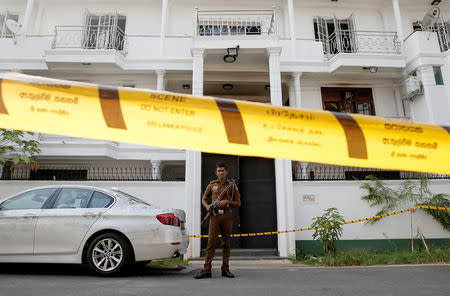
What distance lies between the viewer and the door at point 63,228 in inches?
192

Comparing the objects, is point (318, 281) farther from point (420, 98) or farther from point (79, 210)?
point (420, 98)

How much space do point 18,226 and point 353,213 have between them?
7.68 meters

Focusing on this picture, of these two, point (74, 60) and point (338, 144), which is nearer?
point (338, 144)

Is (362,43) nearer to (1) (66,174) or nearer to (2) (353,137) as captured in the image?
(2) (353,137)

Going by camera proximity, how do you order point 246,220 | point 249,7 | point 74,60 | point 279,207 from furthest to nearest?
point 249,7 < point 74,60 < point 246,220 < point 279,207

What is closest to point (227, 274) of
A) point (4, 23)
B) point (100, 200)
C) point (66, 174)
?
point (100, 200)

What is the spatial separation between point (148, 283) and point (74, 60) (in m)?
8.84

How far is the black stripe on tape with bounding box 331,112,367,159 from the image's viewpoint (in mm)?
2228

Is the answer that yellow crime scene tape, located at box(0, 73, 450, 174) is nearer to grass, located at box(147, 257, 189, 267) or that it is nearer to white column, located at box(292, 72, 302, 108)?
grass, located at box(147, 257, 189, 267)

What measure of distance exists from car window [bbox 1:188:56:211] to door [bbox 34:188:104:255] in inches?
10.4

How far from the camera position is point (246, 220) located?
845cm

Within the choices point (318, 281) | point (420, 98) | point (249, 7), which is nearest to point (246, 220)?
A: point (318, 281)

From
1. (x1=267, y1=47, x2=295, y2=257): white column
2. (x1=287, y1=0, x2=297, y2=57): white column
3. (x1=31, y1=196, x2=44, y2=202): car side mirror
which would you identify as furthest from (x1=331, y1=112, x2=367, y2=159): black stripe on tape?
(x1=287, y1=0, x2=297, y2=57): white column

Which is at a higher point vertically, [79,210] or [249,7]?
[249,7]
